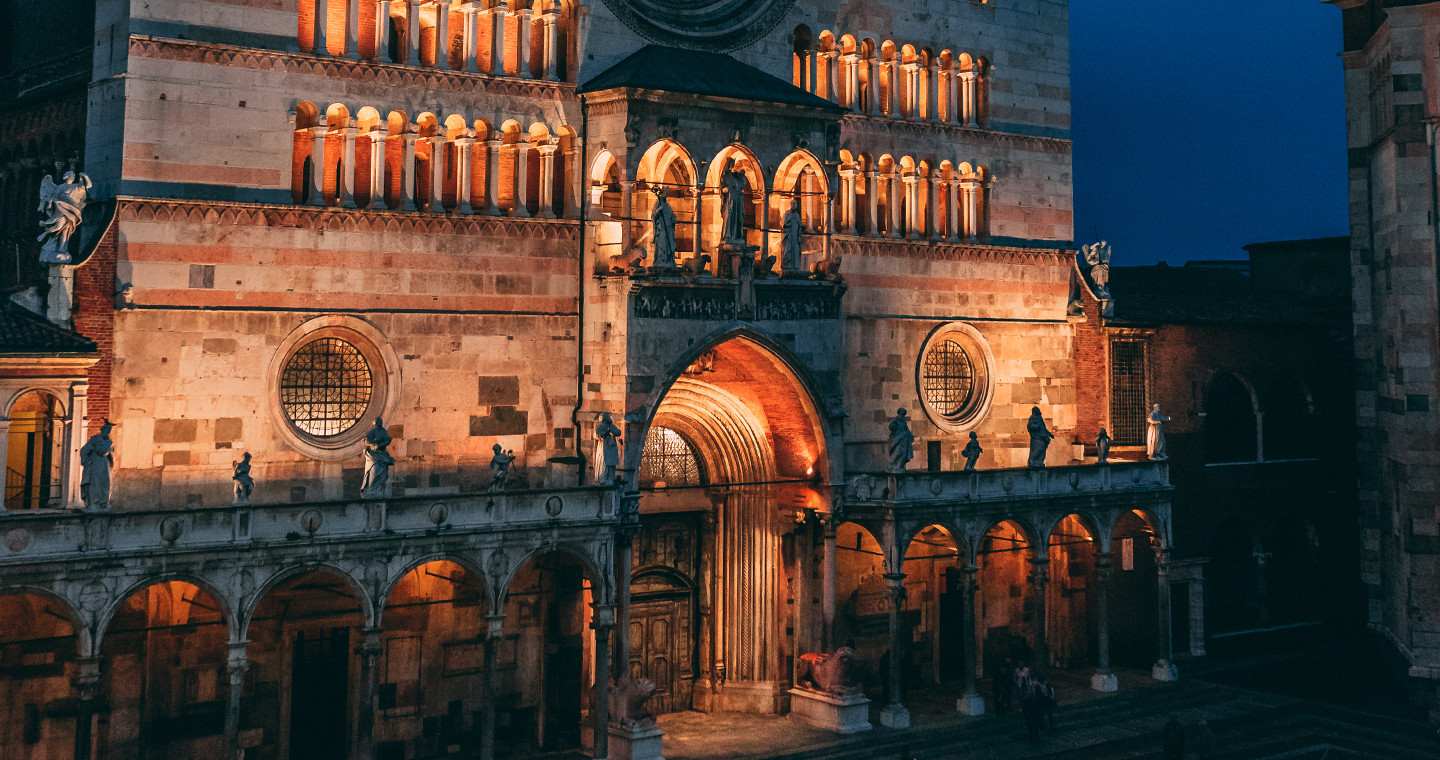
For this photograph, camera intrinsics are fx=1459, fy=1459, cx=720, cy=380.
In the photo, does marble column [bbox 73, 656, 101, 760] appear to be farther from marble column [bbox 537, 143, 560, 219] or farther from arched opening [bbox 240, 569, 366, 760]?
marble column [bbox 537, 143, 560, 219]

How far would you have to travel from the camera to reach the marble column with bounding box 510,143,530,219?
29.7 metres

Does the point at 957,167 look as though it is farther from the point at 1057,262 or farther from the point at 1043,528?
the point at 1043,528

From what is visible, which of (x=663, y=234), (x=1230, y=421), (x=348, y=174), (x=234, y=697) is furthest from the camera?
(x=1230, y=421)

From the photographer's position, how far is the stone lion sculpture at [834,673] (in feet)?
103

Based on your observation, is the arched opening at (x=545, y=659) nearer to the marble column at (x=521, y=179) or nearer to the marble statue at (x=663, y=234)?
the marble statue at (x=663, y=234)

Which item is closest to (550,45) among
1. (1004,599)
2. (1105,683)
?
(1004,599)

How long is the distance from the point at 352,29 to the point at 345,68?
787mm

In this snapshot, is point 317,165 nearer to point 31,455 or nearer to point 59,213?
point 59,213

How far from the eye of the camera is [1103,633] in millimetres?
34531

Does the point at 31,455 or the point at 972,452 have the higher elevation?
the point at 972,452

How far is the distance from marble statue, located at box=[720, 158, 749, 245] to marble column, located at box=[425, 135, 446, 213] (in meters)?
5.81

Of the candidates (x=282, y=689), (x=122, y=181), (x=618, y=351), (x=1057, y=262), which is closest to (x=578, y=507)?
(x=618, y=351)

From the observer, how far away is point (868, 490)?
32.2 metres

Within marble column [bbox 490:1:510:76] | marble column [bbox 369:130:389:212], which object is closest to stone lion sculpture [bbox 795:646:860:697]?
marble column [bbox 369:130:389:212]
